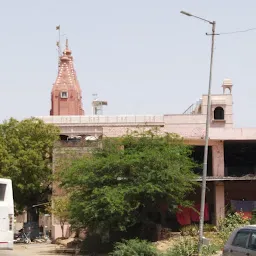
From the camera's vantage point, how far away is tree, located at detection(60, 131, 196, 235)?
3556cm

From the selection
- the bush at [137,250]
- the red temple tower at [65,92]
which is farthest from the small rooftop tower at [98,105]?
the bush at [137,250]

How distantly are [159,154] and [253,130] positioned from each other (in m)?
11.9

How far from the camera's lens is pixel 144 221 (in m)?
37.3

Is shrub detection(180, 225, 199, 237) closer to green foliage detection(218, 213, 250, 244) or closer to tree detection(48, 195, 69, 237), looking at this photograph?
green foliage detection(218, 213, 250, 244)

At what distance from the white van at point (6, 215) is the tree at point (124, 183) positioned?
13.6m

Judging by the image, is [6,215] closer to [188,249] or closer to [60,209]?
[188,249]

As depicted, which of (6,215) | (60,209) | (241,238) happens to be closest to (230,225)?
(6,215)

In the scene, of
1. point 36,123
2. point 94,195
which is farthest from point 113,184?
point 36,123

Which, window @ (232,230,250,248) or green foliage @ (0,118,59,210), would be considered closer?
window @ (232,230,250,248)

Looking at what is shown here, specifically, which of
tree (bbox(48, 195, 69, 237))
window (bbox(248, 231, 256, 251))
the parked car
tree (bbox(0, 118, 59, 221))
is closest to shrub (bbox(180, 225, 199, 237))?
tree (bbox(48, 195, 69, 237))

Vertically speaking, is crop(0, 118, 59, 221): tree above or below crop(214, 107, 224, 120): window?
below

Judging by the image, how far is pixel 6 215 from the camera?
21.1 metres

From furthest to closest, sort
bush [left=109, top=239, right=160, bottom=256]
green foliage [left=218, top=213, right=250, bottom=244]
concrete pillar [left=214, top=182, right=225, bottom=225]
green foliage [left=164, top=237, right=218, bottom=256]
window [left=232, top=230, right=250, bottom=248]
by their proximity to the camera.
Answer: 1. concrete pillar [left=214, top=182, right=225, bottom=225]
2. green foliage [left=218, top=213, right=250, bottom=244]
3. bush [left=109, top=239, right=160, bottom=256]
4. green foliage [left=164, top=237, right=218, bottom=256]
5. window [left=232, top=230, right=250, bottom=248]

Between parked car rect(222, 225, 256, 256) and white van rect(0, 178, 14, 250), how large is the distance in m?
7.60
